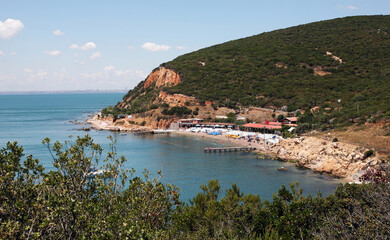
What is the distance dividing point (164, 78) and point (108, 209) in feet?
329

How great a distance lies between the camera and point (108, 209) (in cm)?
1259

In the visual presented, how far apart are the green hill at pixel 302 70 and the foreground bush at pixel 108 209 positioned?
48.2 meters

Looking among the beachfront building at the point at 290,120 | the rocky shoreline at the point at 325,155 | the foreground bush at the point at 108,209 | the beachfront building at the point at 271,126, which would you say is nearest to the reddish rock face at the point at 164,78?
the beachfront building at the point at 271,126

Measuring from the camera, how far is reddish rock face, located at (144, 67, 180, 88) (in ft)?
352

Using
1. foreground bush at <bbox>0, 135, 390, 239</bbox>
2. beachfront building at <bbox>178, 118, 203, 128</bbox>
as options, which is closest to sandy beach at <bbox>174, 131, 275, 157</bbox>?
beachfront building at <bbox>178, 118, 203, 128</bbox>

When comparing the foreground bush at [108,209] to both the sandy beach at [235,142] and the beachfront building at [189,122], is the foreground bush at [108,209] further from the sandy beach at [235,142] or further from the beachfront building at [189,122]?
the beachfront building at [189,122]

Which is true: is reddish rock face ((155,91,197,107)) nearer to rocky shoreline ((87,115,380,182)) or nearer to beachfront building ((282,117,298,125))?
beachfront building ((282,117,298,125))

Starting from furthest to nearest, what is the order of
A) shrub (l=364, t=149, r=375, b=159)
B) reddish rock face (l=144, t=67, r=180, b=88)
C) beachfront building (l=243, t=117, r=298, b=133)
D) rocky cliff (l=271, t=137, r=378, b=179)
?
1. reddish rock face (l=144, t=67, r=180, b=88)
2. beachfront building (l=243, t=117, r=298, b=133)
3. shrub (l=364, t=149, r=375, b=159)
4. rocky cliff (l=271, t=137, r=378, b=179)

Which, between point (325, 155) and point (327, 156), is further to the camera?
point (325, 155)

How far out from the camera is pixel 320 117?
66000mm

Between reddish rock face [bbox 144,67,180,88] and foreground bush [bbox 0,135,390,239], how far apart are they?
88141mm

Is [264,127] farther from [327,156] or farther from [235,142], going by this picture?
[327,156]

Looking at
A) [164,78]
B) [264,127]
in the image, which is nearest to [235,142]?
[264,127]

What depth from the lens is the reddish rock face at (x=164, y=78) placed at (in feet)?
352
